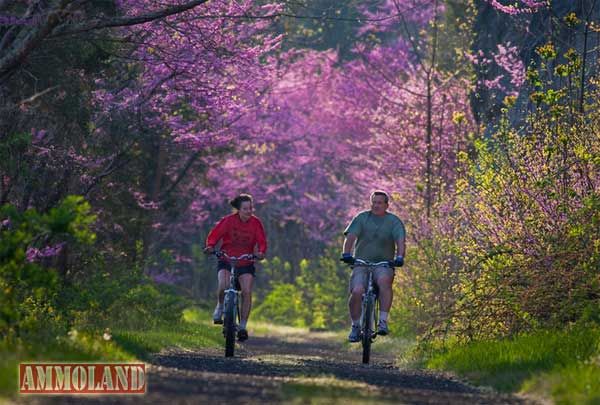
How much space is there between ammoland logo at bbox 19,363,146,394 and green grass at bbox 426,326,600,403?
11.6 ft

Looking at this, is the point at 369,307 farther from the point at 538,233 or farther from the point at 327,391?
the point at 327,391

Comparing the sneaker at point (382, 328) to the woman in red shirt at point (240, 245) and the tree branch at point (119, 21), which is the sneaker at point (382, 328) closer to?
the woman in red shirt at point (240, 245)

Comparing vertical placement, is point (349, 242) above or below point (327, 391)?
above

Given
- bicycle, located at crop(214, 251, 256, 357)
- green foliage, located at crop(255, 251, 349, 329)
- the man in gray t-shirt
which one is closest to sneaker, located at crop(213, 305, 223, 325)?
bicycle, located at crop(214, 251, 256, 357)

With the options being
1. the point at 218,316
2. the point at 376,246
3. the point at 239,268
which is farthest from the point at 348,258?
the point at 218,316

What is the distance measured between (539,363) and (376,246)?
440cm

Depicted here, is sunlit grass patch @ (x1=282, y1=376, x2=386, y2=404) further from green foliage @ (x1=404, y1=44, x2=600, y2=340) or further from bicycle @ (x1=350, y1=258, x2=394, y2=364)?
bicycle @ (x1=350, y1=258, x2=394, y2=364)

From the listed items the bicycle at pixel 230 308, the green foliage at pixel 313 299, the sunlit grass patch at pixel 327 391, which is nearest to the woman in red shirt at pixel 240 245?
the bicycle at pixel 230 308

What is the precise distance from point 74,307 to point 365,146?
22.6m

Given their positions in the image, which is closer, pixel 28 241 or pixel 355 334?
pixel 28 241

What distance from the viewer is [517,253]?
611 inches

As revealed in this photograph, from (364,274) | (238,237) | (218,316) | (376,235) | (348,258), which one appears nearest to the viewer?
(348,258)

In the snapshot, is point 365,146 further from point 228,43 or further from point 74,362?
point 74,362

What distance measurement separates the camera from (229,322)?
16.8 m
